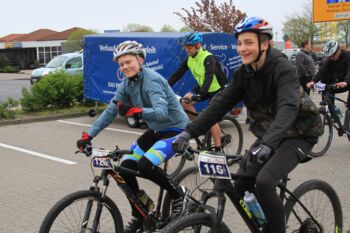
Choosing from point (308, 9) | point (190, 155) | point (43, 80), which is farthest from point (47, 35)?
point (190, 155)

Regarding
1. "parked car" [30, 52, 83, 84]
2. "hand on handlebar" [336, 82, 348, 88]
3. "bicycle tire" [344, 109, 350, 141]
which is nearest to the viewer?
"hand on handlebar" [336, 82, 348, 88]

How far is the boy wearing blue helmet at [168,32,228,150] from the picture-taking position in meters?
6.68

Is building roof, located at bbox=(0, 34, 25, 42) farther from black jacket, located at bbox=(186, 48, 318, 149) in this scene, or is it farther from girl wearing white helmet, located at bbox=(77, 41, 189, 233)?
black jacket, located at bbox=(186, 48, 318, 149)

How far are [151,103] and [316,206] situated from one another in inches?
59.0

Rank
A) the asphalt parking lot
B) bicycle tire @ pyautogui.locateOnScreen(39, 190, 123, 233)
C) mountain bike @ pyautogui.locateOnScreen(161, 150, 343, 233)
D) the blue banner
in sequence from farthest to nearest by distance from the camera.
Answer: the blue banner < the asphalt parking lot < bicycle tire @ pyautogui.locateOnScreen(39, 190, 123, 233) < mountain bike @ pyautogui.locateOnScreen(161, 150, 343, 233)

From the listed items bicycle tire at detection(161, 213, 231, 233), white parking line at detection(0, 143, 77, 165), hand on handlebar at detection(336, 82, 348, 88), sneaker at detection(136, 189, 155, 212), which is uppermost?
hand on handlebar at detection(336, 82, 348, 88)

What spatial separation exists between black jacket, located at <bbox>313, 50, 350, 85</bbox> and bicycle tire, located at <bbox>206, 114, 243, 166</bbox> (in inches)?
73.7

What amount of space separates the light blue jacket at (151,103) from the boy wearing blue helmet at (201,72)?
2.28 meters

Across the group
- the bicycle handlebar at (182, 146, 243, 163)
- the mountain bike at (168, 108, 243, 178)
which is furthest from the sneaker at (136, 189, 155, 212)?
the mountain bike at (168, 108, 243, 178)

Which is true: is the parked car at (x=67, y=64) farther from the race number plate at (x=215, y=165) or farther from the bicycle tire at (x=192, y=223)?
the bicycle tire at (x=192, y=223)

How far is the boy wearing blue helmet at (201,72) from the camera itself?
21.9ft

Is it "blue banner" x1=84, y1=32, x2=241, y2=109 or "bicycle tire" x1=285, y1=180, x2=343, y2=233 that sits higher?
"blue banner" x1=84, y1=32, x2=241, y2=109

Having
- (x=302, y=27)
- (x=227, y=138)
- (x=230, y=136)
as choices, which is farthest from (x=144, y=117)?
(x=302, y=27)

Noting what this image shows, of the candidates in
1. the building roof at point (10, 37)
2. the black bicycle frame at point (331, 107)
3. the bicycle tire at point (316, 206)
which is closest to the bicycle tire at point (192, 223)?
the bicycle tire at point (316, 206)
